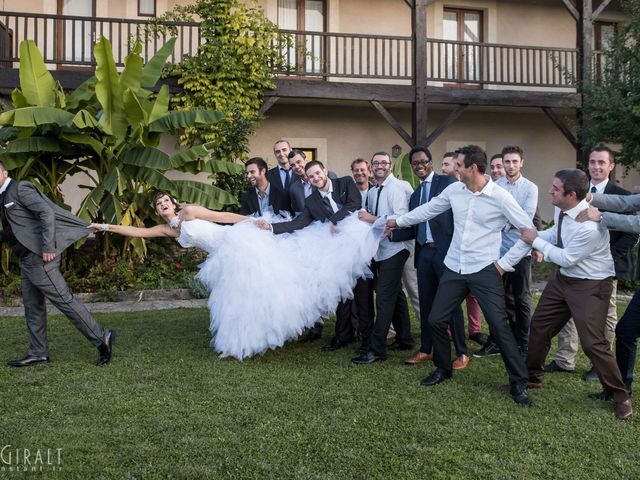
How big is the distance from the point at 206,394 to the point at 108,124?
5.87m

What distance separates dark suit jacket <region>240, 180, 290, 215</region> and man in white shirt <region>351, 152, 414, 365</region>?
1.26 m

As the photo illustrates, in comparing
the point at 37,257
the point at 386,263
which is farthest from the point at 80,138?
the point at 386,263

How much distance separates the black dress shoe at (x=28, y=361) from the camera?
5875 millimetres

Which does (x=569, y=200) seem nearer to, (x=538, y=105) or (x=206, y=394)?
(x=206, y=394)

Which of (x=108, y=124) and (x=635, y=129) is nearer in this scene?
(x=108, y=124)

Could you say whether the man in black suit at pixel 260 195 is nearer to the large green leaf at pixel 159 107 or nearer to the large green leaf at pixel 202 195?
the large green leaf at pixel 202 195

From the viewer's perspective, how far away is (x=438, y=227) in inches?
224

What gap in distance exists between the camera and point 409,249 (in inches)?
246

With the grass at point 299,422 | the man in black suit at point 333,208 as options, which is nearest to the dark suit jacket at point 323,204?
the man in black suit at point 333,208

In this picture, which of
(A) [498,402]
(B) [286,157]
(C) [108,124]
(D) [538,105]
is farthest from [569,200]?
(D) [538,105]

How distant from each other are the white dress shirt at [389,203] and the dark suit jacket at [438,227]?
100 millimetres

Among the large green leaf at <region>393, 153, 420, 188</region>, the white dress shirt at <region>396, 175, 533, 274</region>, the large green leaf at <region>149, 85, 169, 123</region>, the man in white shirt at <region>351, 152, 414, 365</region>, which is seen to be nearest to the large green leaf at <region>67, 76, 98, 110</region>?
the large green leaf at <region>149, 85, 169, 123</region>

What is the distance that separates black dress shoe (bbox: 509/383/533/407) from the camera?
4.76 metres

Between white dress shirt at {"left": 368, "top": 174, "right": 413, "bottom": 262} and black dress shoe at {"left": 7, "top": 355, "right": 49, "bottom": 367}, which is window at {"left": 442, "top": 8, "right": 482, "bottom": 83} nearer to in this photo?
white dress shirt at {"left": 368, "top": 174, "right": 413, "bottom": 262}
